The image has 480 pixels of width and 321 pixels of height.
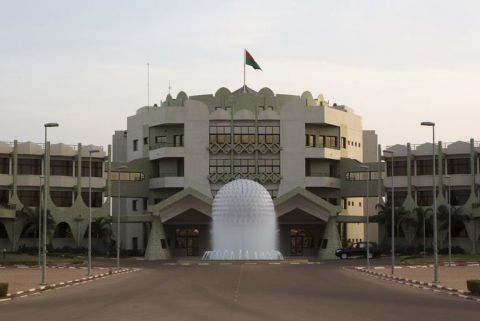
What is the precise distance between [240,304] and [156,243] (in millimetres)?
73064

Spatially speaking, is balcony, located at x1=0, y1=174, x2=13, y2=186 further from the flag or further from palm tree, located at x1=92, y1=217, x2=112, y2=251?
the flag

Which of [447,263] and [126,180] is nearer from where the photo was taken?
[447,263]

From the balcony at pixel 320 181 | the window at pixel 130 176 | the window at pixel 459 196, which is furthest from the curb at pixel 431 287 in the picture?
the window at pixel 130 176

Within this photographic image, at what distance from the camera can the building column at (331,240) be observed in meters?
103

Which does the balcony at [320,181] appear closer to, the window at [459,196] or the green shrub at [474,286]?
the window at [459,196]

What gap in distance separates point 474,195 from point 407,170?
9.52 metres

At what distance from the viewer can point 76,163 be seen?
114 m

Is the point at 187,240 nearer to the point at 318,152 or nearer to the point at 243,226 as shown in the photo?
the point at 318,152

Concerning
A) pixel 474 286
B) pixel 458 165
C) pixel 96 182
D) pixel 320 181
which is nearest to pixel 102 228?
pixel 96 182

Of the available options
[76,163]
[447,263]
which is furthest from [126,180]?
[447,263]

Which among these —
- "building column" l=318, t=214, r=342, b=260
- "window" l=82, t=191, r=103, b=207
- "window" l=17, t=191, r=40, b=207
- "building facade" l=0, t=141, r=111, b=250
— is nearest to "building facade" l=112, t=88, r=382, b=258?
"building column" l=318, t=214, r=342, b=260

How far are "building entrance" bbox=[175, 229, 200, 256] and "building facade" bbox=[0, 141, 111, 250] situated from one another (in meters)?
9.38

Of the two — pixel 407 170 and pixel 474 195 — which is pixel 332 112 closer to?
pixel 407 170

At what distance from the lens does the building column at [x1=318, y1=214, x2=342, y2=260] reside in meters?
103
